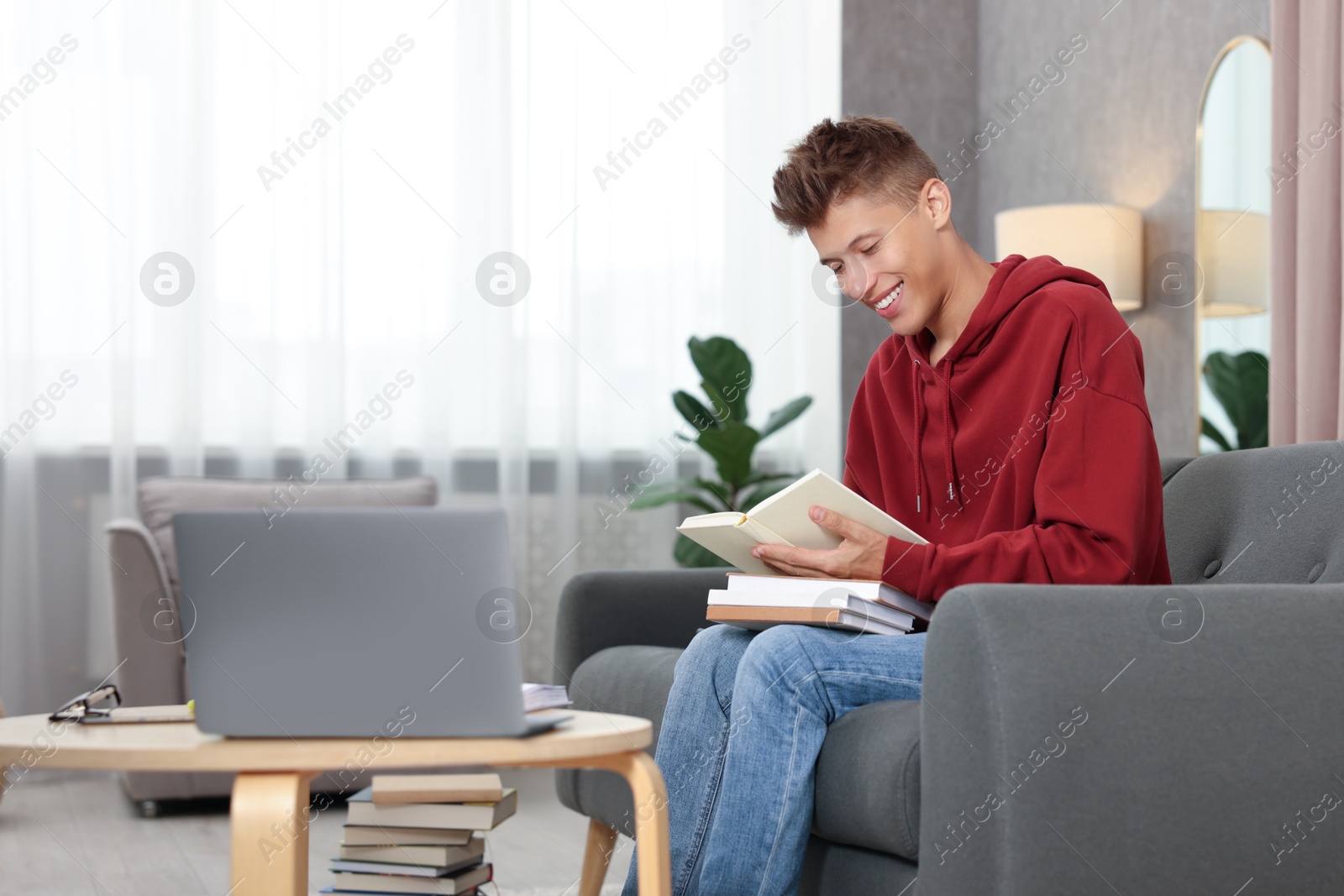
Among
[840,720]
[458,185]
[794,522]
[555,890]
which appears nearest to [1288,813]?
[840,720]

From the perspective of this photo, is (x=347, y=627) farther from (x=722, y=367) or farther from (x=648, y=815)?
(x=722, y=367)

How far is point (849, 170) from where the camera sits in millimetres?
1609

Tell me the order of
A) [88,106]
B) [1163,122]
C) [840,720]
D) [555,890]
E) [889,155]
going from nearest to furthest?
1. [840,720]
2. [889,155]
3. [555,890]
4. [1163,122]
5. [88,106]

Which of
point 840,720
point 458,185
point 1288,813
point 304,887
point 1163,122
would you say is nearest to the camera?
point 304,887

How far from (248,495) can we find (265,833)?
7.63 feet

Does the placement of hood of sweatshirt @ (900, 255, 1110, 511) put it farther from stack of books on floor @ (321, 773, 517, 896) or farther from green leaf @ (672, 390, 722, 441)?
green leaf @ (672, 390, 722, 441)

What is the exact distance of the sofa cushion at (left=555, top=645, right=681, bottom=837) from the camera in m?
1.72

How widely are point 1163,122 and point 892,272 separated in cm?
175

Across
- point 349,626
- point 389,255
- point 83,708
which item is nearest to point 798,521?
point 349,626

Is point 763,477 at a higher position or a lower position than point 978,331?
lower

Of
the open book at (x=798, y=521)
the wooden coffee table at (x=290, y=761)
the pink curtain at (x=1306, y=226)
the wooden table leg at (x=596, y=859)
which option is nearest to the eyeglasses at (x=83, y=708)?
the wooden coffee table at (x=290, y=761)

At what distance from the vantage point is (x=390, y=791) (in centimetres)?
124

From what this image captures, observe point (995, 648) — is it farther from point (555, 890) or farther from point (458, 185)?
point (458, 185)

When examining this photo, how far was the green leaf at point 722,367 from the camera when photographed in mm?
3354
